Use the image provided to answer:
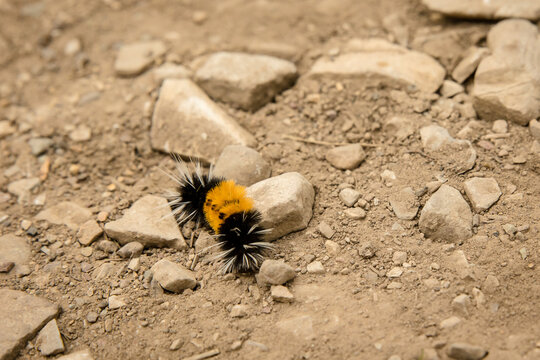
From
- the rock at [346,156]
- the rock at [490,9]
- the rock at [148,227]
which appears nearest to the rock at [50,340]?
the rock at [148,227]

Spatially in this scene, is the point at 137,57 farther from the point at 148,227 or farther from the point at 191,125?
the point at 148,227

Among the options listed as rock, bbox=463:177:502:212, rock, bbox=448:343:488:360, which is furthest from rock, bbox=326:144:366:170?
rock, bbox=448:343:488:360

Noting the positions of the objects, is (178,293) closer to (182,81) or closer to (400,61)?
(182,81)

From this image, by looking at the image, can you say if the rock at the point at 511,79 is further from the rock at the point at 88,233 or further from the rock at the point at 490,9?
the rock at the point at 88,233

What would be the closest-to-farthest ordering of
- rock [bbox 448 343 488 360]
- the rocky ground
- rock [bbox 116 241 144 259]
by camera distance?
1. rock [bbox 448 343 488 360]
2. the rocky ground
3. rock [bbox 116 241 144 259]

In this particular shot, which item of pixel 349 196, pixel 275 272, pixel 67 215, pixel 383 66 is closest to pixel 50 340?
pixel 67 215

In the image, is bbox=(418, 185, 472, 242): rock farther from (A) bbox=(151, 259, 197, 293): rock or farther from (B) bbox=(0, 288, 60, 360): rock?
(B) bbox=(0, 288, 60, 360): rock

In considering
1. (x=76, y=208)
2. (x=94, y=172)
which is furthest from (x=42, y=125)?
(x=76, y=208)
